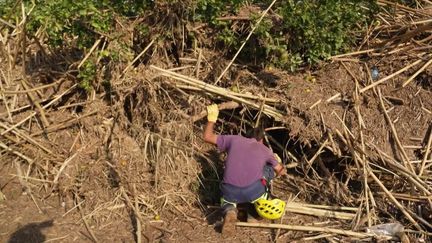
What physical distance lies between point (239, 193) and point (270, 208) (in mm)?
318

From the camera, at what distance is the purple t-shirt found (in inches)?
178

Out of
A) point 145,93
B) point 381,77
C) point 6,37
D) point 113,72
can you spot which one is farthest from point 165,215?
point 6,37

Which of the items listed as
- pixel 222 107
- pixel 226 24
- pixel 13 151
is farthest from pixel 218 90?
pixel 13 151

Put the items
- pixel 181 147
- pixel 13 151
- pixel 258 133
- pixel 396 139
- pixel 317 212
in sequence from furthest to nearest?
pixel 13 151 < pixel 258 133 < pixel 181 147 < pixel 396 139 < pixel 317 212

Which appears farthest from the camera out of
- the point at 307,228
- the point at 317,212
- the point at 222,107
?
the point at 222,107

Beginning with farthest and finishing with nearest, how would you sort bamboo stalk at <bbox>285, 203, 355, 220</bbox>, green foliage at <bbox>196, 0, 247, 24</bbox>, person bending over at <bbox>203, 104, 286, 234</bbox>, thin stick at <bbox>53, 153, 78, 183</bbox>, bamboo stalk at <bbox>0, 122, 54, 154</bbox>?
bamboo stalk at <bbox>0, 122, 54, 154</bbox> < green foliage at <bbox>196, 0, 247, 24</bbox> < thin stick at <bbox>53, 153, 78, 183</bbox> < bamboo stalk at <bbox>285, 203, 355, 220</bbox> < person bending over at <bbox>203, 104, 286, 234</bbox>

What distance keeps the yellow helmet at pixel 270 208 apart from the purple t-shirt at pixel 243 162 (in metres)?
0.23

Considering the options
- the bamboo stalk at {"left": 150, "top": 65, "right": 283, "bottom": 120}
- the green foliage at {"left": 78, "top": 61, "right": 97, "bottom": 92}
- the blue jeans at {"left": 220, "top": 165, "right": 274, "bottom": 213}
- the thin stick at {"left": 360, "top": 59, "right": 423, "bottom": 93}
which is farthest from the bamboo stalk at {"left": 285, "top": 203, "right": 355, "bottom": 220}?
the green foliage at {"left": 78, "top": 61, "right": 97, "bottom": 92}

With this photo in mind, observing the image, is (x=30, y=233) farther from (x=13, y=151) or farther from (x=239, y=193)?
(x=239, y=193)

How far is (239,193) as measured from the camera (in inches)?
179

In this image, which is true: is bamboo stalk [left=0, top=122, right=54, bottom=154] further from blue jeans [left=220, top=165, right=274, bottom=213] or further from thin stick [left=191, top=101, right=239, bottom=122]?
blue jeans [left=220, top=165, right=274, bottom=213]

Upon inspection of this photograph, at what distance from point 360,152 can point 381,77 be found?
972 millimetres

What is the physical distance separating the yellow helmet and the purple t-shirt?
0.23m

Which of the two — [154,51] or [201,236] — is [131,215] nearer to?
[201,236]
